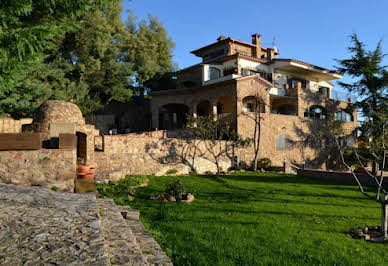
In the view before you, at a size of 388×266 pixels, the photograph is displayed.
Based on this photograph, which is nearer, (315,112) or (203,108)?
(203,108)

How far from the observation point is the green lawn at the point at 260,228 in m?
5.25

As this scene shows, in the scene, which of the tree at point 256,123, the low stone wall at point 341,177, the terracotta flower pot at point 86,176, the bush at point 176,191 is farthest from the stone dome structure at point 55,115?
the low stone wall at point 341,177

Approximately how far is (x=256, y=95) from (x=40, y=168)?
19866 millimetres

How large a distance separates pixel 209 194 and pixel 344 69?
26.9 m

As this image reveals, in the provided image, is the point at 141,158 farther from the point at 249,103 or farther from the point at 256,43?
the point at 256,43

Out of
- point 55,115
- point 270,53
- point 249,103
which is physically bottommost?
point 55,115

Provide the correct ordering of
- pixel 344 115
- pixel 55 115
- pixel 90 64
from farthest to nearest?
pixel 344 115, pixel 90 64, pixel 55 115

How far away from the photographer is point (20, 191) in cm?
795

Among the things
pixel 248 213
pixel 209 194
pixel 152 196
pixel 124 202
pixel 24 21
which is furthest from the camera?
pixel 209 194

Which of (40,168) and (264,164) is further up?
(40,168)

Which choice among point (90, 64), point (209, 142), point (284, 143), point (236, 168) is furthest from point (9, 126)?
point (284, 143)

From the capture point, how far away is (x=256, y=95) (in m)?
25.8

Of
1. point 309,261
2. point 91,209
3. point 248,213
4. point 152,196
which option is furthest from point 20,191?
point 309,261

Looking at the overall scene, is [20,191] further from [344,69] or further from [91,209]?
[344,69]
